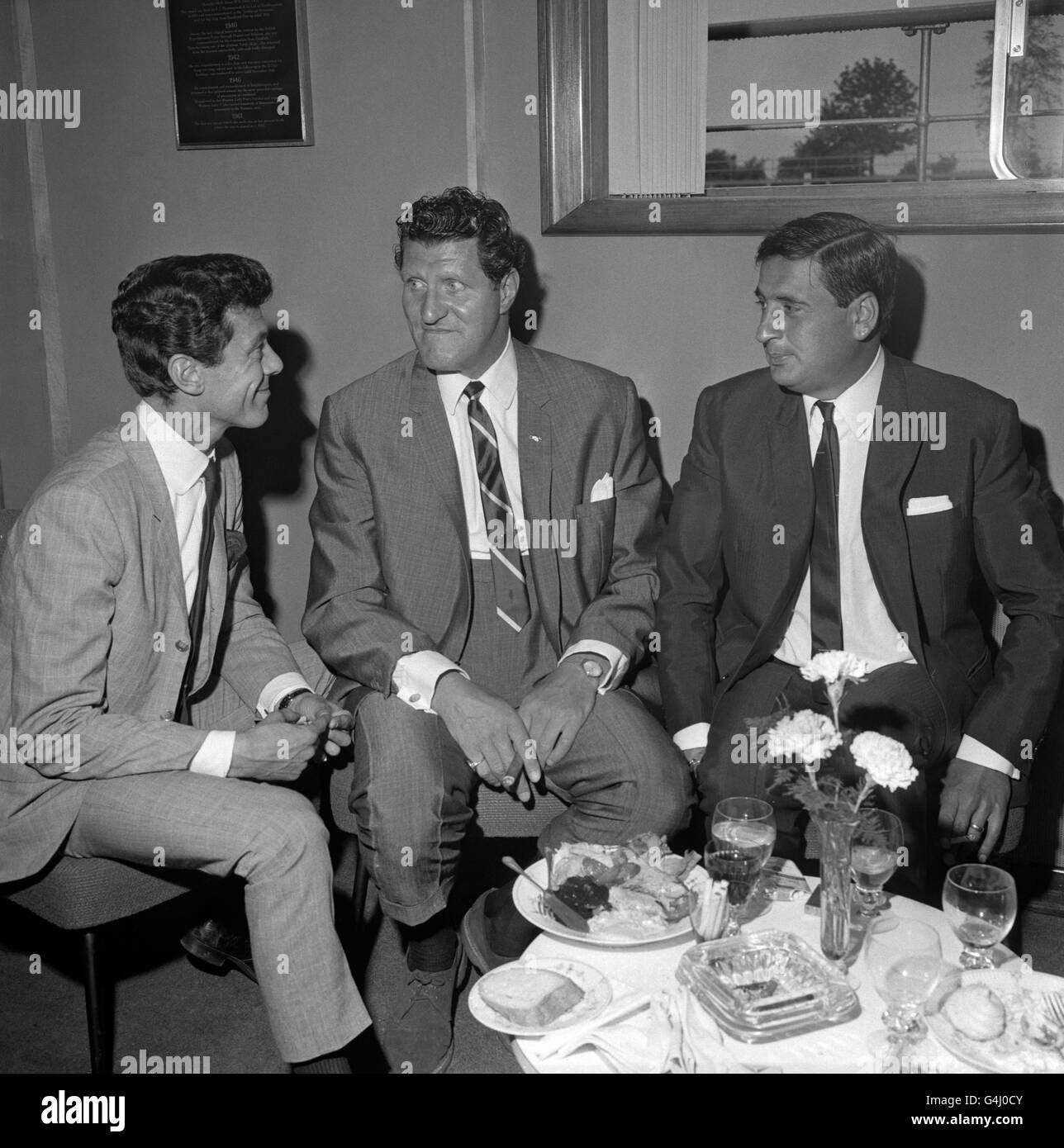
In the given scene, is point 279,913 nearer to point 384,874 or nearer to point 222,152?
point 384,874

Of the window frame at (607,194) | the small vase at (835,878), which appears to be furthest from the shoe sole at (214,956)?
the window frame at (607,194)

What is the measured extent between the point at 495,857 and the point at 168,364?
156 cm

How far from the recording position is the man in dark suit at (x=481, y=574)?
2.36 meters

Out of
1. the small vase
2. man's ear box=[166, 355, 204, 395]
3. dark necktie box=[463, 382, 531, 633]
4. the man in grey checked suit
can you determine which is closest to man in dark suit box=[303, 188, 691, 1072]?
dark necktie box=[463, 382, 531, 633]

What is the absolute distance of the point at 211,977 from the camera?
2.62 meters

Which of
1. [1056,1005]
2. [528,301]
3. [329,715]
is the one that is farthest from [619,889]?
[528,301]

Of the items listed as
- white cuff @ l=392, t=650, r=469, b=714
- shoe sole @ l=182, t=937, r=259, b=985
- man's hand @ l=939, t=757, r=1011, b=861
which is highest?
white cuff @ l=392, t=650, r=469, b=714

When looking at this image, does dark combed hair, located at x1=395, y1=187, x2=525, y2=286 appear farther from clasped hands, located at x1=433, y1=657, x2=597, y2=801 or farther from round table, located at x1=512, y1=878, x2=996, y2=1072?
round table, located at x1=512, y1=878, x2=996, y2=1072

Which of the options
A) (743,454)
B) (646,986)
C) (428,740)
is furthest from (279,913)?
(743,454)

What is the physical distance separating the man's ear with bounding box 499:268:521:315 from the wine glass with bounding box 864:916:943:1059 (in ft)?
5.16

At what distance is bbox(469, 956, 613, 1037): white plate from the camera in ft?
5.17

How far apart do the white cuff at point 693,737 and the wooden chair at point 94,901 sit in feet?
3.36

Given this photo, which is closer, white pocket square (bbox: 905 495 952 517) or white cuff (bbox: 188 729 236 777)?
white cuff (bbox: 188 729 236 777)

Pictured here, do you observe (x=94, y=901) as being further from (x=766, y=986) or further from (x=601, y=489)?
(x=601, y=489)
